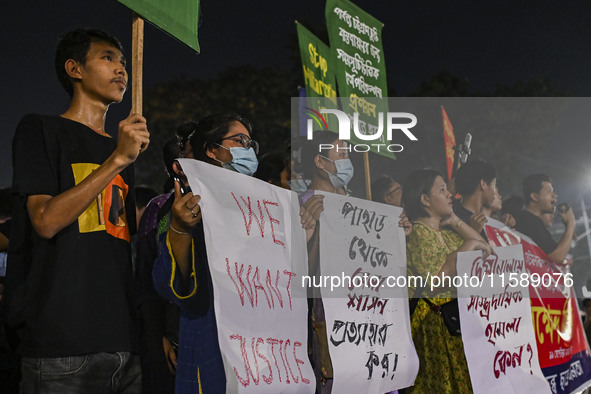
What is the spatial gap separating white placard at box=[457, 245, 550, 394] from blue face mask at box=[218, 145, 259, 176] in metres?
1.55

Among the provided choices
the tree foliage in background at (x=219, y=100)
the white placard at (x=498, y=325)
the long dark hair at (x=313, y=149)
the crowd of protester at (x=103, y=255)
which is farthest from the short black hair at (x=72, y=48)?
the tree foliage in background at (x=219, y=100)

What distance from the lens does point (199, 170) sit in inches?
94.4

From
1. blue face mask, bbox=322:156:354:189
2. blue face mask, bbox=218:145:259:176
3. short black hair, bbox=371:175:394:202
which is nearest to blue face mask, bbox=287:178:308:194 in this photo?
blue face mask, bbox=322:156:354:189

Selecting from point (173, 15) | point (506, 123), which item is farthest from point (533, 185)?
point (506, 123)

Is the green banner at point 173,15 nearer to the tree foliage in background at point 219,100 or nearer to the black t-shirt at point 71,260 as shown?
the black t-shirt at point 71,260

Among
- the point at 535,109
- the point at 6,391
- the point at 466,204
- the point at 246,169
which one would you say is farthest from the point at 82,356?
the point at 535,109

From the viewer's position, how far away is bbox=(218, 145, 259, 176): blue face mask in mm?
2785

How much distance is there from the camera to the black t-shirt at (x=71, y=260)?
1.97 metres

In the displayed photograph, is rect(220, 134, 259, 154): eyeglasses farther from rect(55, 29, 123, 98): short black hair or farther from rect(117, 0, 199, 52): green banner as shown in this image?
rect(55, 29, 123, 98): short black hair

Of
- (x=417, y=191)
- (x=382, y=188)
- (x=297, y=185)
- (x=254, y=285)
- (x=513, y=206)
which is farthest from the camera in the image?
(x=513, y=206)

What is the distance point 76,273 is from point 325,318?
1.22m

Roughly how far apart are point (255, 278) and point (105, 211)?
635 millimetres

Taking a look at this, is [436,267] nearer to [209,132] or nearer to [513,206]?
[209,132]

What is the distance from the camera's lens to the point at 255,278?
8.26 ft
